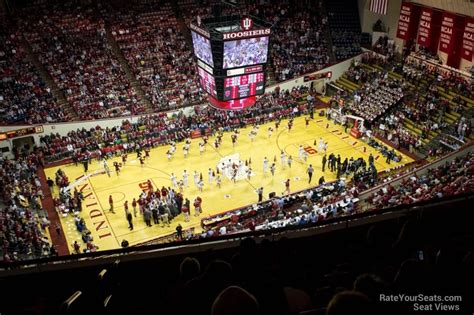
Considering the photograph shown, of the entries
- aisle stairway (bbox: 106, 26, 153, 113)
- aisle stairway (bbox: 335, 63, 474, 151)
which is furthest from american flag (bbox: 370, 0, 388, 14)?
aisle stairway (bbox: 106, 26, 153, 113)

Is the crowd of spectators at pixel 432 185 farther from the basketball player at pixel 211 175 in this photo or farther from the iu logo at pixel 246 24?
the iu logo at pixel 246 24

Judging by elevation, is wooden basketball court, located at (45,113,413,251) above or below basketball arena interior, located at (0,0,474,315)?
below

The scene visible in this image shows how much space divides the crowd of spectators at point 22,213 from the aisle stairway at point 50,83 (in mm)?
4631

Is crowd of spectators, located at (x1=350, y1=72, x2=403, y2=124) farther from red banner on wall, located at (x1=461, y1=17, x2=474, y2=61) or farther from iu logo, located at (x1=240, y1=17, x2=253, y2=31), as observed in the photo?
iu logo, located at (x1=240, y1=17, x2=253, y2=31)

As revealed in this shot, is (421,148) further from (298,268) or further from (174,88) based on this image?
(298,268)

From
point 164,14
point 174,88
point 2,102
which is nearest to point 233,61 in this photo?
point 174,88

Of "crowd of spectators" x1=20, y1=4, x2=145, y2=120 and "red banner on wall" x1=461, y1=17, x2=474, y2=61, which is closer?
"red banner on wall" x1=461, y1=17, x2=474, y2=61

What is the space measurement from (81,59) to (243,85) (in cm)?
1494

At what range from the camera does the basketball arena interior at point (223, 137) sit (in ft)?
20.4

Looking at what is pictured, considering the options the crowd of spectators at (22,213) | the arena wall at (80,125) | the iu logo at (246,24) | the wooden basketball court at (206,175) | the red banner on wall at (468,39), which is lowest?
the wooden basketball court at (206,175)

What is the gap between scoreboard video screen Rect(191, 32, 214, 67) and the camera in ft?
75.2

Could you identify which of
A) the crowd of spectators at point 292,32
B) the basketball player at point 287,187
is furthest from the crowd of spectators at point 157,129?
the basketball player at point 287,187

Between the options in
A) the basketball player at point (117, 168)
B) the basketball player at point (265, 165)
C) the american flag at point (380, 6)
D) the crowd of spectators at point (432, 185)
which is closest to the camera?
the crowd of spectators at point (432, 185)

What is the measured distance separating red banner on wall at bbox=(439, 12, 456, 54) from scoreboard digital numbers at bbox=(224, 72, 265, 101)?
52.6 feet
